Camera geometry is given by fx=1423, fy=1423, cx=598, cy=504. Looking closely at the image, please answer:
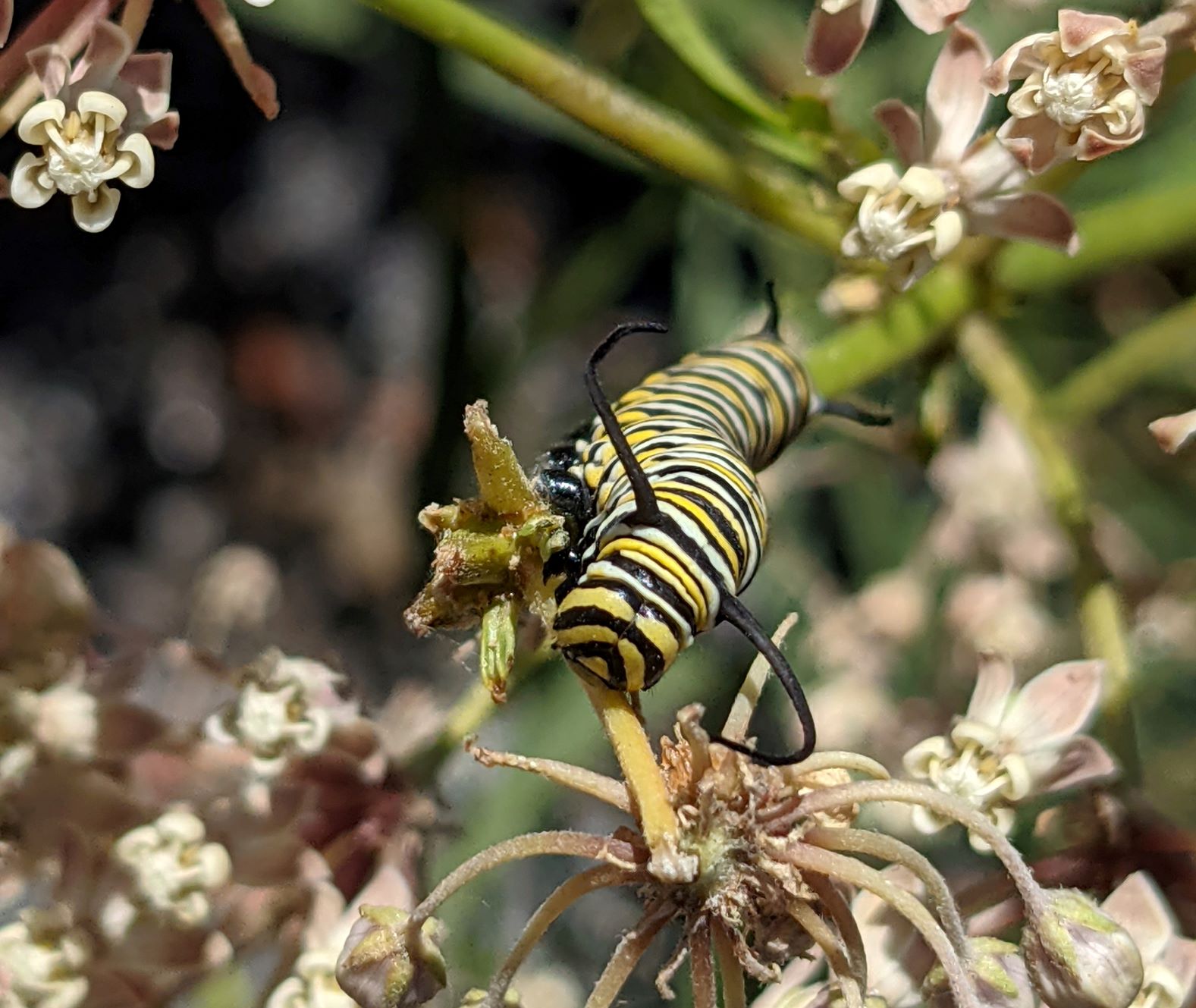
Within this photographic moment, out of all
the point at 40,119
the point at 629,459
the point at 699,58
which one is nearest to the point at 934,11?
the point at 699,58

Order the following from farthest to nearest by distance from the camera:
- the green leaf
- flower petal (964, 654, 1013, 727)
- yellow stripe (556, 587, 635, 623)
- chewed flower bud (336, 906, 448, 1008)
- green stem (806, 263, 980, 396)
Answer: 1. green stem (806, 263, 980, 396)
2. the green leaf
3. flower petal (964, 654, 1013, 727)
4. chewed flower bud (336, 906, 448, 1008)
5. yellow stripe (556, 587, 635, 623)

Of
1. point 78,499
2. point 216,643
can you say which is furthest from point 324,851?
point 78,499

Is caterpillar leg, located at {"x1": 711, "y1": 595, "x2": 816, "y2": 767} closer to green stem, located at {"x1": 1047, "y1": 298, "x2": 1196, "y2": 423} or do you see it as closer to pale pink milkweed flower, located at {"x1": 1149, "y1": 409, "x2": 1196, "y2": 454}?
pale pink milkweed flower, located at {"x1": 1149, "y1": 409, "x2": 1196, "y2": 454}

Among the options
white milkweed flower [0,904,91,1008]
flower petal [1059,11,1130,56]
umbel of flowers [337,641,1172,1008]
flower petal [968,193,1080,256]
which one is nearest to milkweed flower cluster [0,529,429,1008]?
white milkweed flower [0,904,91,1008]

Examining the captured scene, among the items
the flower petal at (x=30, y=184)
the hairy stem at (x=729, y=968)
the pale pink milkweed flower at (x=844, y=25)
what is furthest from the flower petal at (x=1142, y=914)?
the flower petal at (x=30, y=184)

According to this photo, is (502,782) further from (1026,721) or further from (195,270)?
(195,270)

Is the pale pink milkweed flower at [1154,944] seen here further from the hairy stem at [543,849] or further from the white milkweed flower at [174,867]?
the white milkweed flower at [174,867]
